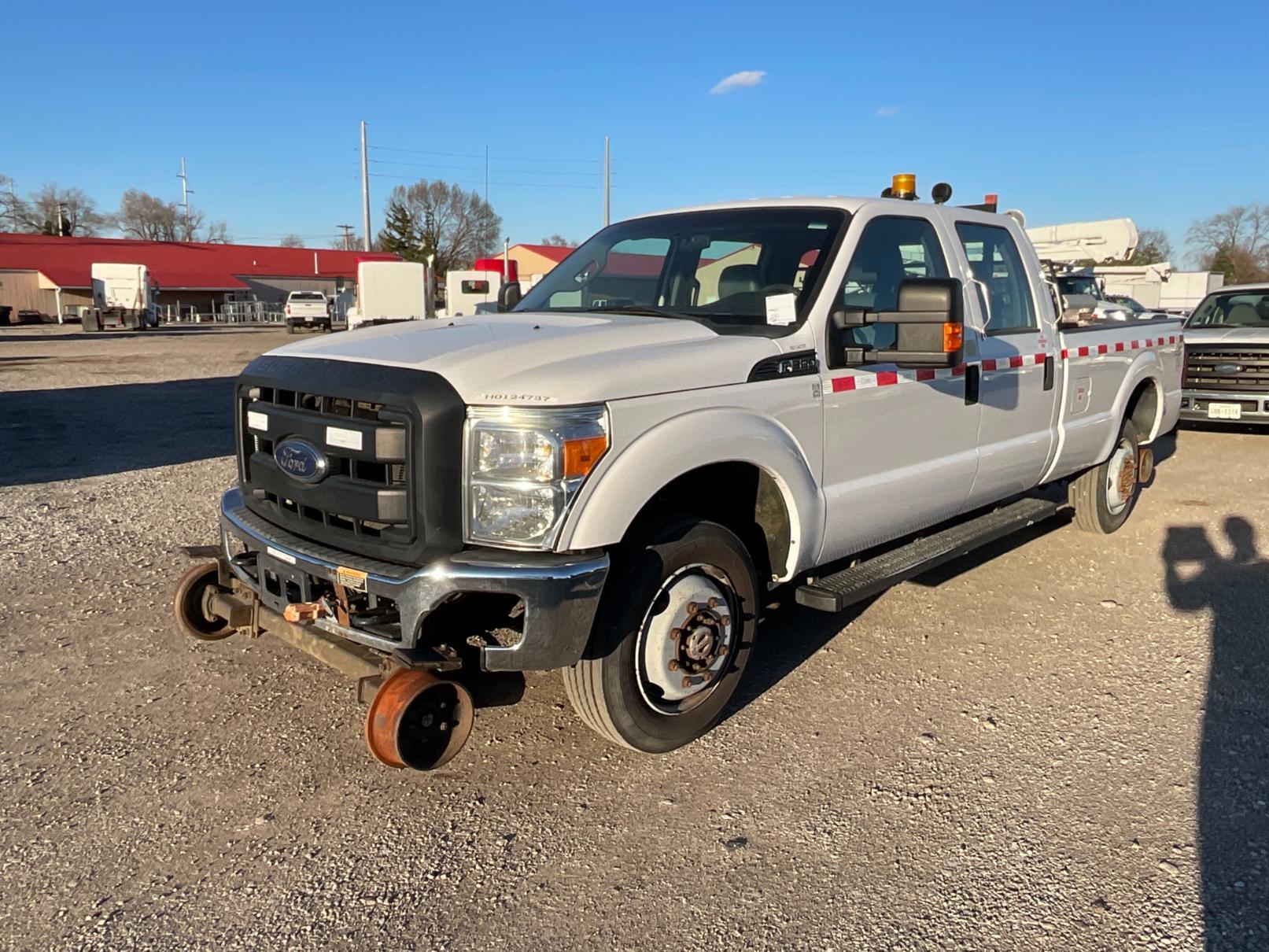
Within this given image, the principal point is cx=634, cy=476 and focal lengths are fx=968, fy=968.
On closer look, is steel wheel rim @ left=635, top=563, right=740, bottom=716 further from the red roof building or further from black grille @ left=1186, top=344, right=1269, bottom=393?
the red roof building

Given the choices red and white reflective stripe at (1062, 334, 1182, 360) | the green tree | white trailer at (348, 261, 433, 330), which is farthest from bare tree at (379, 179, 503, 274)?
red and white reflective stripe at (1062, 334, 1182, 360)

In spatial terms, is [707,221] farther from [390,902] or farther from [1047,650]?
[390,902]

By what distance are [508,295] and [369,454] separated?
9.24ft

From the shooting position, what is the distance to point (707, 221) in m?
4.76

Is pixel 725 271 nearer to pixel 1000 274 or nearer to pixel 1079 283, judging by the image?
pixel 1000 274

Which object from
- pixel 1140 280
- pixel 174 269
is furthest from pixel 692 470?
pixel 174 269

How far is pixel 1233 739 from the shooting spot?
3.79 meters

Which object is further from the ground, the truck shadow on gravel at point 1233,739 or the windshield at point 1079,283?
the windshield at point 1079,283

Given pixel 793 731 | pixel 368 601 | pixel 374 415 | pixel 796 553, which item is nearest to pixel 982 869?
pixel 793 731

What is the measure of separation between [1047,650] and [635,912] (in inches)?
113

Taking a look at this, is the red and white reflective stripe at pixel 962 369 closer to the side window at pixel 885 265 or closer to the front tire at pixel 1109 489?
the side window at pixel 885 265

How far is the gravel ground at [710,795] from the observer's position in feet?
9.05

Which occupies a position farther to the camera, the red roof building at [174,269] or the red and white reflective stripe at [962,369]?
the red roof building at [174,269]

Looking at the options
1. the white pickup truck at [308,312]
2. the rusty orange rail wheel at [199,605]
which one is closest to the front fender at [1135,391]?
the rusty orange rail wheel at [199,605]
